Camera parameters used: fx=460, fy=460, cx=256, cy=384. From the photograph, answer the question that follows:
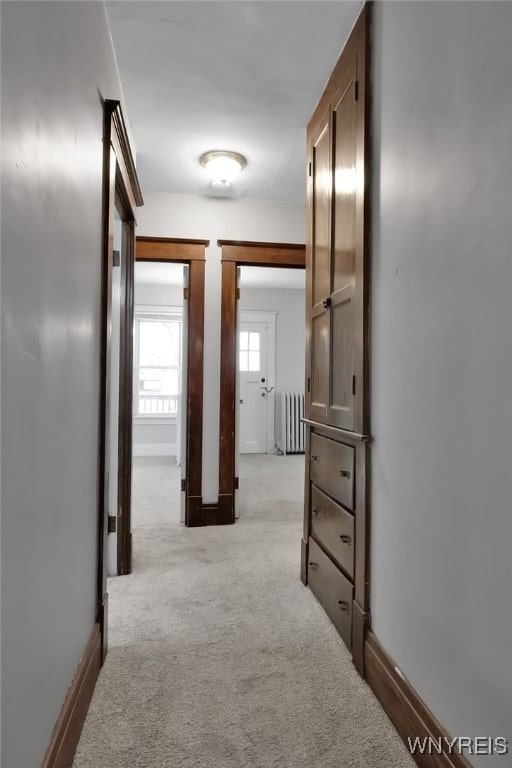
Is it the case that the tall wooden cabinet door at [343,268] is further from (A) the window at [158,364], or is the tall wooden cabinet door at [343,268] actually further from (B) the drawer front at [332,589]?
(A) the window at [158,364]

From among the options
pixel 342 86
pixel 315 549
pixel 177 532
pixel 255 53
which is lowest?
pixel 177 532

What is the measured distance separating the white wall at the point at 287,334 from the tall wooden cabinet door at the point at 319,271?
4.56 m

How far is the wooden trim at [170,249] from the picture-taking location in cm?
338

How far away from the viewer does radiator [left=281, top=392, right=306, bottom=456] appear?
6785 millimetres

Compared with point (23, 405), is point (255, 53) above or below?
above

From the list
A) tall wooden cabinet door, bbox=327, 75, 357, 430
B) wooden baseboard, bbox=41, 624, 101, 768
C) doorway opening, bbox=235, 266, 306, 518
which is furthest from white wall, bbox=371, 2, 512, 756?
doorway opening, bbox=235, 266, 306, 518

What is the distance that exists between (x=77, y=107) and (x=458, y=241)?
3.72ft

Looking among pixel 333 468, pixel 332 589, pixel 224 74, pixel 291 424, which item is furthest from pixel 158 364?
pixel 332 589

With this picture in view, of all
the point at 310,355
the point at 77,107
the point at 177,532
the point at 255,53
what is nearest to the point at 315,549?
the point at 310,355

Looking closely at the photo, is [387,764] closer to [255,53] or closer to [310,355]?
[310,355]

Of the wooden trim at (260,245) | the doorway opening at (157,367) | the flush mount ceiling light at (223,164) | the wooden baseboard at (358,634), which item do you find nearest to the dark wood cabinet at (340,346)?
the wooden baseboard at (358,634)

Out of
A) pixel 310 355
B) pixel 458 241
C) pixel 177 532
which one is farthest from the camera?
pixel 177 532

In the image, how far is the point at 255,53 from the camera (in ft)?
6.66

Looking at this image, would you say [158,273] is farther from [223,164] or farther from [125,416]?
[125,416]
